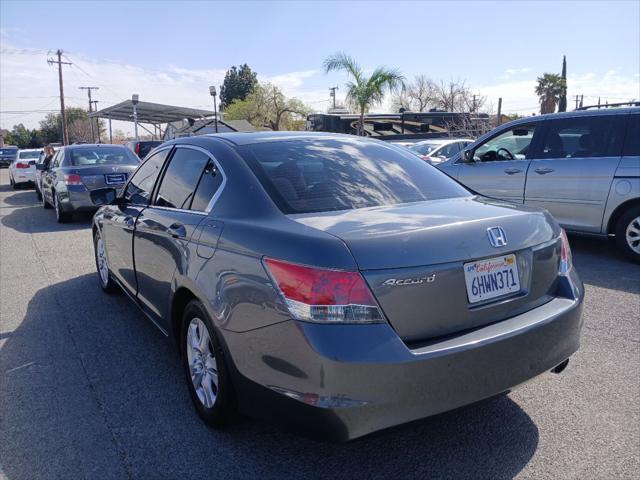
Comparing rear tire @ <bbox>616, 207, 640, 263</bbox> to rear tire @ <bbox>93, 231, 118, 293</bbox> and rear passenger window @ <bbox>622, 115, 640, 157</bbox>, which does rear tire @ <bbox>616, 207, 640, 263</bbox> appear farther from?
rear tire @ <bbox>93, 231, 118, 293</bbox>

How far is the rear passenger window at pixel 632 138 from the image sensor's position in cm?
632

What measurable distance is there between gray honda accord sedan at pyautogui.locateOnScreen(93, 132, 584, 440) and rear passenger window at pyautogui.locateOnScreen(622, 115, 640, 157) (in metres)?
4.05

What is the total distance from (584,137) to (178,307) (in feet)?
18.9

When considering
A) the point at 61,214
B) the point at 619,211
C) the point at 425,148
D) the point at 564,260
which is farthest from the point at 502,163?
the point at 61,214

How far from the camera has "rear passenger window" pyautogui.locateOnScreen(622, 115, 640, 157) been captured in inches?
249

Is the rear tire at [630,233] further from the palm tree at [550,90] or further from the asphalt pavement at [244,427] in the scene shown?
the palm tree at [550,90]

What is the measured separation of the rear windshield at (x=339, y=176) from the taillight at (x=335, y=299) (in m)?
0.61

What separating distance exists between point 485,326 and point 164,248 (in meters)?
2.10

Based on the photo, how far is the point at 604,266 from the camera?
6.36m

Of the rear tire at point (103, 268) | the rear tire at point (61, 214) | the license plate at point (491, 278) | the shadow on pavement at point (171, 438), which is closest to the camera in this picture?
the license plate at point (491, 278)

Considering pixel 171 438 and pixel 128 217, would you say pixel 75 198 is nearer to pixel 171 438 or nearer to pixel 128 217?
pixel 128 217

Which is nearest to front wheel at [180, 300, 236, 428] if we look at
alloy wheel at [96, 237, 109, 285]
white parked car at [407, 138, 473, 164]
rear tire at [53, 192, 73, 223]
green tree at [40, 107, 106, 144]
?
alloy wheel at [96, 237, 109, 285]

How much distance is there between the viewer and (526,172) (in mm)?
7344

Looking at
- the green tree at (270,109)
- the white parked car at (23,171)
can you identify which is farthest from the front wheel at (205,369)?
the green tree at (270,109)
